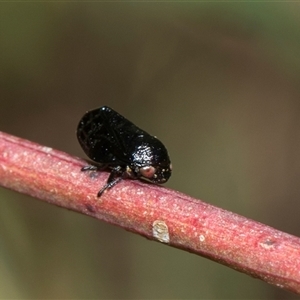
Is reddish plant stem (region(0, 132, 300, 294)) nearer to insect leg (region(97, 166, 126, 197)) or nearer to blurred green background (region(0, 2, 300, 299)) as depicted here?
insect leg (region(97, 166, 126, 197))

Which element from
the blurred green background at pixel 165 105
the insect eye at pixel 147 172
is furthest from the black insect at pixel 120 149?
the blurred green background at pixel 165 105

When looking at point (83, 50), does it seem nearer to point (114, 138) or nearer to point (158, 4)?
point (158, 4)

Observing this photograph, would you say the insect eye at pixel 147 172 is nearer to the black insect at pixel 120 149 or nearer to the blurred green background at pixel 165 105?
the black insect at pixel 120 149

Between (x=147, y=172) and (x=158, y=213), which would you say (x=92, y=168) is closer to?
(x=147, y=172)

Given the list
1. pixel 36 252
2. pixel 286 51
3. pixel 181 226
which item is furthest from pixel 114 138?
pixel 286 51

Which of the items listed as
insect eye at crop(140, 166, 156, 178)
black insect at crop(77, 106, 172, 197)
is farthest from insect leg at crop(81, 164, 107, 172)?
insect eye at crop(140, 166, 156, 178)

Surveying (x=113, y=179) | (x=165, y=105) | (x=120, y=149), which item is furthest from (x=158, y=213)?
(x=165, y=105)
